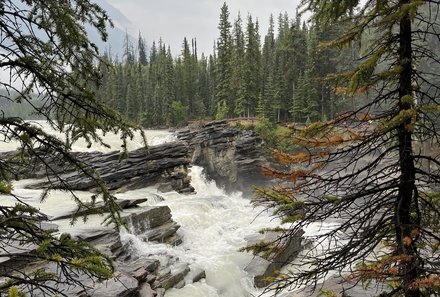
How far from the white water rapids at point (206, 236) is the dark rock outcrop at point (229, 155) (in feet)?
44.3

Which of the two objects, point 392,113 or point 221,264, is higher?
point 392,113

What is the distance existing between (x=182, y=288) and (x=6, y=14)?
1356 centimetres

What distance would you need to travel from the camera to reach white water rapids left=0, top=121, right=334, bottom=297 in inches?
626

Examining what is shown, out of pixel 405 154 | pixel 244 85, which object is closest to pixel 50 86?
pixel 405 154

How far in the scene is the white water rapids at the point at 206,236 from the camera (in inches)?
626

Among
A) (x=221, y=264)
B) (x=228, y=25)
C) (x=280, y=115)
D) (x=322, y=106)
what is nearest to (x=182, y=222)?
(x=221, y=264)

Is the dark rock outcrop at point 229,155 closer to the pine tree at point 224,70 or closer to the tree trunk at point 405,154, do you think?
the pine tree at point 224,70

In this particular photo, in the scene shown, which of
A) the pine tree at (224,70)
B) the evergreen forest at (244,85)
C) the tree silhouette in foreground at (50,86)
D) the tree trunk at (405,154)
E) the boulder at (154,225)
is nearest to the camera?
the tree silhouette in foreground at (50,86)

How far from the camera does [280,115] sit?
6056 cm

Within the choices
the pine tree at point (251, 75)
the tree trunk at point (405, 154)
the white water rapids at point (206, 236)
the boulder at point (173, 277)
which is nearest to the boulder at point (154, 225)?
the white water rapids at point (206, 236)

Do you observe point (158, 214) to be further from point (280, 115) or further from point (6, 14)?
point (280, 115)

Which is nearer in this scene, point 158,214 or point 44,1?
→ point 44,1

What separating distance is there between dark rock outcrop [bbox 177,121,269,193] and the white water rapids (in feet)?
44.3

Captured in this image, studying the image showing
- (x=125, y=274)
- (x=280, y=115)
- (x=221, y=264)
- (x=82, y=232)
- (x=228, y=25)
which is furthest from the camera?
(x=228, y=25)
